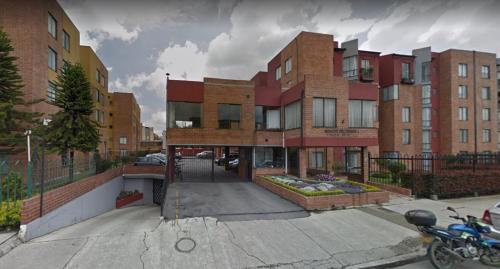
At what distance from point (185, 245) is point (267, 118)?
12524 millimetres

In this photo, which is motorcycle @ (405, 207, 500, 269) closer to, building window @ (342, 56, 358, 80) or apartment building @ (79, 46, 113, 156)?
building window @ (342, 56, 358, 80)

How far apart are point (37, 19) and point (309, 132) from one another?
74.1 feet

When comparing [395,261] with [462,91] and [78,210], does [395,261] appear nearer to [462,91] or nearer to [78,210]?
[78,210]

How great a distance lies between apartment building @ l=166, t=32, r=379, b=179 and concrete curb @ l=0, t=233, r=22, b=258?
9.73 meters

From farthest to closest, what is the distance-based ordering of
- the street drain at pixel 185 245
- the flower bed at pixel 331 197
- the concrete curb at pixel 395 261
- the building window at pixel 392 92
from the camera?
the building window at pixel 392 92 < the flower bed at pixel 331 197 < the street drain at pixel 185 245 < the concrete curb at pixel 395 261

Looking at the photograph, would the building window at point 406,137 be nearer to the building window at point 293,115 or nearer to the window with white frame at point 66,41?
the building window at point 293,115

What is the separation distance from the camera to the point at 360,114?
14773 millimetres

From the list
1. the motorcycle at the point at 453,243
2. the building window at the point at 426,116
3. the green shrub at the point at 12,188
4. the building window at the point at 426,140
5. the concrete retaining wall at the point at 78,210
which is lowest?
the concrete retaining wall at the point at 78,210

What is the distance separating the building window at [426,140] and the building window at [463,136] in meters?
3.66

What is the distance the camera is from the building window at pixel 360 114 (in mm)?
14616

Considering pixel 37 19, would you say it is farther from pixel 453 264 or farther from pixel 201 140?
pixel 453 264

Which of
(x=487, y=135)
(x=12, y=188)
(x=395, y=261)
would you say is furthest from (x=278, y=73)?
(x=487, y=135)

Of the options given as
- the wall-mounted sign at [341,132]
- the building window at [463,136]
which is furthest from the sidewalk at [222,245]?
the building window at [463,136]

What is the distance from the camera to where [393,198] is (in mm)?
10859
